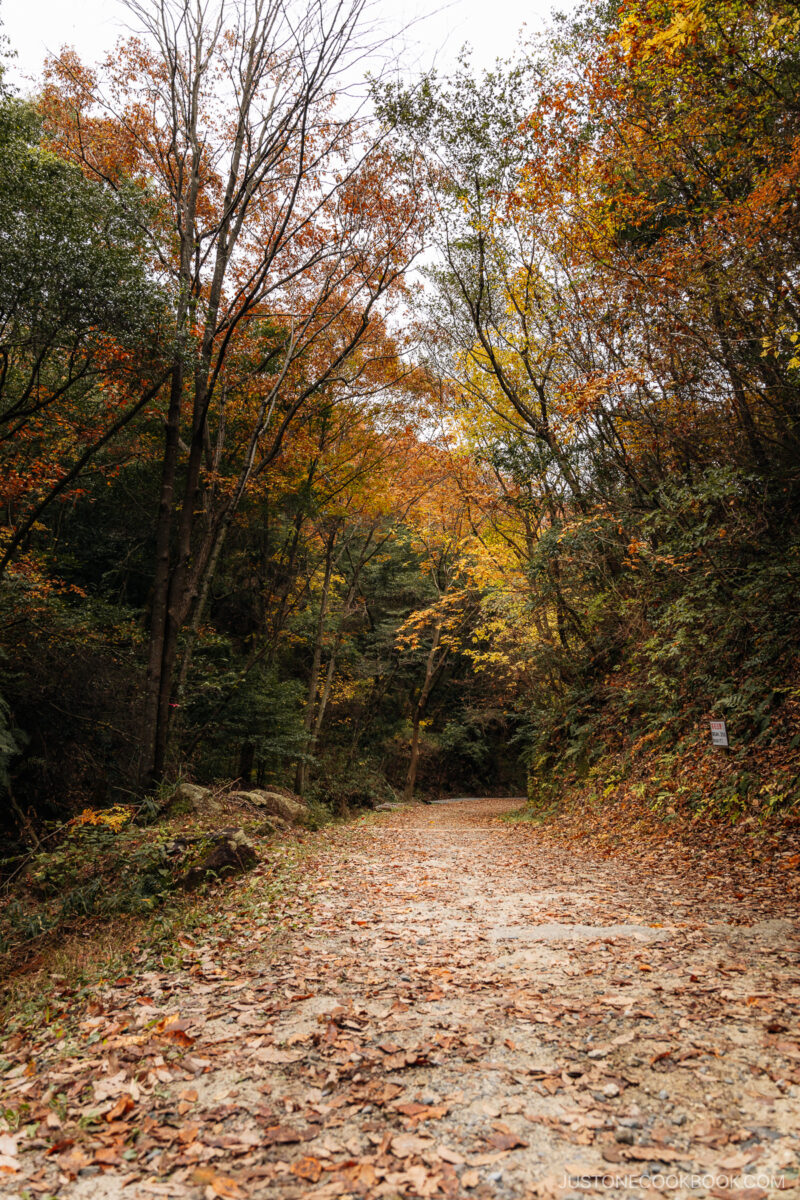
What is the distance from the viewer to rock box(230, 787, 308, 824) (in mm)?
9812

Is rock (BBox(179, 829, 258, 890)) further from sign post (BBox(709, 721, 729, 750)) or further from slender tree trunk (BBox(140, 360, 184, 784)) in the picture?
sign post (BBox(709, 721, 729, 750))

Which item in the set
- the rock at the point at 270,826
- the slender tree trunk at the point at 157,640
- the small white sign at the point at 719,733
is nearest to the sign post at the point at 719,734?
the small white sign at the point at 719,733

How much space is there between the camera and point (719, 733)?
24.6ft

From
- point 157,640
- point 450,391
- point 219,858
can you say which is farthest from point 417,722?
point 219,858

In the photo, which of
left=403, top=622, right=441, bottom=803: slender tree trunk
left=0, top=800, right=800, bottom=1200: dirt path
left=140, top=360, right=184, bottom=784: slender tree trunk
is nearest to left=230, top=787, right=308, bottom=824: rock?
left=140, top=360, right=184, bottom=784: slender tree trunk

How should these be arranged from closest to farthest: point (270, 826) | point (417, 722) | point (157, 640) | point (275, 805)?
point (270, 826) < point (157, 640) < point (275, 805) < point (417, 722)

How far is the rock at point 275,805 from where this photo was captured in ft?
32.2

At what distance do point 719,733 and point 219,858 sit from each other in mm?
6074

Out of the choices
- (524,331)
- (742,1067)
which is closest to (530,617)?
(524,331)

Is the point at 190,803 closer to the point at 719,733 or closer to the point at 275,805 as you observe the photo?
the point at 275,805

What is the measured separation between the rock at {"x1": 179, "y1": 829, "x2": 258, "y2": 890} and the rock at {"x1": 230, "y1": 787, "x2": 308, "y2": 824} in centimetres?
286

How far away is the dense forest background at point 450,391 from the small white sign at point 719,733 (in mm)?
401

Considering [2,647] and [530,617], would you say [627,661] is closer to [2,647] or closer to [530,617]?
[530,617]

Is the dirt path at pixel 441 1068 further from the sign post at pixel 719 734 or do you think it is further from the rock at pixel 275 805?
the rock at pixel 275 805
